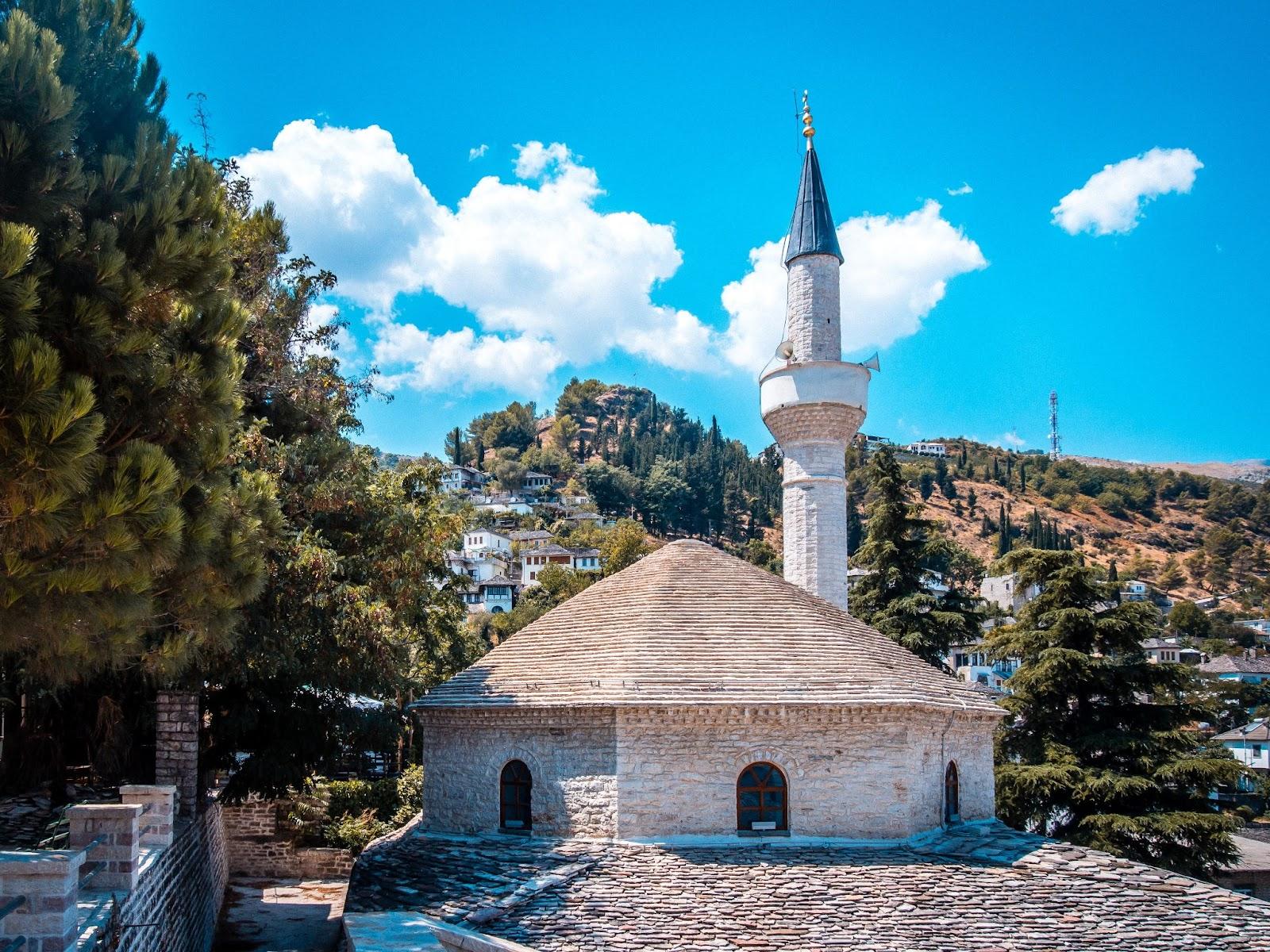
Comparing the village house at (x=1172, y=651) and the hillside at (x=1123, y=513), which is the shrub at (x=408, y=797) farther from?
the hillside at (x=1123, y=513)

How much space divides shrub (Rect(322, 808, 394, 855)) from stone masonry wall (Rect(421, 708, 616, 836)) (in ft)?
27.4

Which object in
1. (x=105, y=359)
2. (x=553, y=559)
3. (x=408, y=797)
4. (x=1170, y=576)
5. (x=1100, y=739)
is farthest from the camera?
(x=1170, y=576)

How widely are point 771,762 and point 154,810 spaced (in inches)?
331

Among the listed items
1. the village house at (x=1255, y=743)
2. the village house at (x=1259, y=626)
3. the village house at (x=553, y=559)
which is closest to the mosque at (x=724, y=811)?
the village house at (x=1255, y=743)

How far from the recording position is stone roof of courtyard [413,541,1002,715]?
14.8 meters

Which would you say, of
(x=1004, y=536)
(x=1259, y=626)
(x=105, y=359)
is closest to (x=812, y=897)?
(x=105, y=359)

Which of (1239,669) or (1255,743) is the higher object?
(1239,669)

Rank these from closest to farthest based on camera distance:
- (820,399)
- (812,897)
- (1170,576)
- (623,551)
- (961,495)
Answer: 1. (812,897)
2. (820,399)
3. (623,551)
4. (1170,576)
5. (961,495)

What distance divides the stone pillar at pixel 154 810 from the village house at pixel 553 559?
9007cm

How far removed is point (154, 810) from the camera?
12031mm

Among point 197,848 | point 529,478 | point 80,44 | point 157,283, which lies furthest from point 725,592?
point 529,478

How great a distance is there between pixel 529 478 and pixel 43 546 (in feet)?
508

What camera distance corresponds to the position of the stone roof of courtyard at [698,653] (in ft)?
48.7

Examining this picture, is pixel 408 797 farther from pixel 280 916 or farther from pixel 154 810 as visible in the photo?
pixel 154 810
